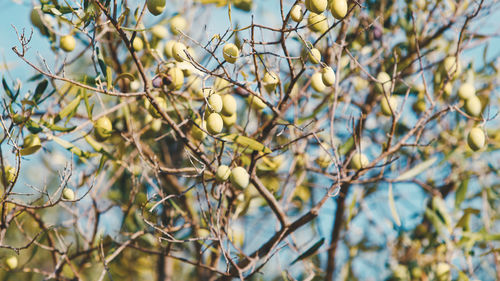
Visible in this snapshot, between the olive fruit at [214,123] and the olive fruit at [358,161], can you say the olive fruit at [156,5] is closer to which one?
the olive fruit at [214,123]

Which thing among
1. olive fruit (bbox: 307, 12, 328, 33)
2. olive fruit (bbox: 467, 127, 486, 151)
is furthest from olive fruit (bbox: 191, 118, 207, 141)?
olive fruit (bbox: 467, 127, 486, 151)

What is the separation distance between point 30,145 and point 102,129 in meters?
0.19

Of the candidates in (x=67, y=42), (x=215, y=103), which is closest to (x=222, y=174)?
(x=215, y=103)

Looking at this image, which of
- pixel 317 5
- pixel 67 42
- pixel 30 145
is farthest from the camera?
pixel 67 42

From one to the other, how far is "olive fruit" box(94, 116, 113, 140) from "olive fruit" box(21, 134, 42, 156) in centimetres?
16

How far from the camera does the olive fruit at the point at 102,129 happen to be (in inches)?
56.3

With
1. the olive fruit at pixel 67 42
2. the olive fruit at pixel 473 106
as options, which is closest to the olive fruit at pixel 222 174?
the olive fruit at pixel 67 42

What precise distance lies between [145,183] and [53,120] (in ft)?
2.53

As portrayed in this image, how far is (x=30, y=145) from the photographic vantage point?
52.9 inches

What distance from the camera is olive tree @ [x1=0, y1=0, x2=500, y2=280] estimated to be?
48.2 inches

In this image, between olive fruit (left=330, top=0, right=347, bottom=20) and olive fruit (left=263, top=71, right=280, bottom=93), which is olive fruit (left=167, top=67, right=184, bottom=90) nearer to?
olive fruit (left=263, top=71, right=280, bottom=93)

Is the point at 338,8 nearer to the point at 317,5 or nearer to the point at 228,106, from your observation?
the point at 317,5

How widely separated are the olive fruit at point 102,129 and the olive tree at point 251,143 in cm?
2

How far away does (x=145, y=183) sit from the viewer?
217 cm
